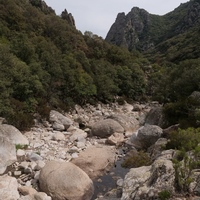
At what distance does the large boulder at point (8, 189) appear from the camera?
9.63 metres

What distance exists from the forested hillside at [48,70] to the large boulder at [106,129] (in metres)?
4.83

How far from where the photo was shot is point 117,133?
2041cm

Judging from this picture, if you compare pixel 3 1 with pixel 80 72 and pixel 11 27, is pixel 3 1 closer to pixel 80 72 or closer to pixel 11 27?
pixel 11 27

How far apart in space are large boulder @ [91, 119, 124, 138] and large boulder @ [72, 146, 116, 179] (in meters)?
4.72

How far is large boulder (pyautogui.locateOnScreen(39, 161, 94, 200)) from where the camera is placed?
34.3 feet

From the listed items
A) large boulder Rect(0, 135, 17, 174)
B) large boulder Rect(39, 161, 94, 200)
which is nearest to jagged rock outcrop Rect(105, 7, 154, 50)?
large boulder Rect(0, 135, 17, 174)

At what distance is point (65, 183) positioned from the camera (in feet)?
35.1

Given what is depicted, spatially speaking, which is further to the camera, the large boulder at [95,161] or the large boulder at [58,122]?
the large boulder at [58,122]

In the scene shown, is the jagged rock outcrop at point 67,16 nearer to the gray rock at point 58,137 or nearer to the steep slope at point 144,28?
the gray rock at point 58,137

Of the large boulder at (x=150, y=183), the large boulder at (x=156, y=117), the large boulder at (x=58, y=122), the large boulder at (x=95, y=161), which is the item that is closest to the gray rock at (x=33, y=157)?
the large boulder at (x=95, y=161)

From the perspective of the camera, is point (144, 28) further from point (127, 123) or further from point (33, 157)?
point (33, 157)

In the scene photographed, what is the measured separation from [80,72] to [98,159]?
1939cm

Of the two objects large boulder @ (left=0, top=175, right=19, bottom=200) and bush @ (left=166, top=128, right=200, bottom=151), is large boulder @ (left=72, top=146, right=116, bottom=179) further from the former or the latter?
large boulder @ (left=0, top=175, right=19, bottom=200)

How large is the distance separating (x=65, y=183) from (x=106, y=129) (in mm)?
10437
